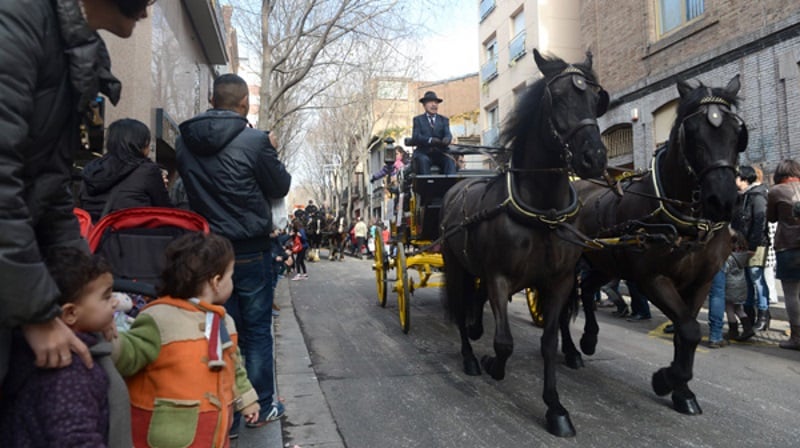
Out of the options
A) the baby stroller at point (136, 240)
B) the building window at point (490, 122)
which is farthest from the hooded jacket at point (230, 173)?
the building window at point (490, 122)

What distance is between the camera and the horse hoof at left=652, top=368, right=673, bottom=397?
3.94m

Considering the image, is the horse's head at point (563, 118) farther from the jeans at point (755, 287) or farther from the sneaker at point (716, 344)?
the jeans at point (755, 287)

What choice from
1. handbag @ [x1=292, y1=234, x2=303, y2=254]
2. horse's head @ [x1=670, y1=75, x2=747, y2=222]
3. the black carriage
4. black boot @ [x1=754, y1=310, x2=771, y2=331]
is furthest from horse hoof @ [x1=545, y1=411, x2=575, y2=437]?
handbag @ [x1=292, y1=234, x2=303, y2=254]

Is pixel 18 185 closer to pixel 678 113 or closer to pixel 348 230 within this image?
pixel 678 113

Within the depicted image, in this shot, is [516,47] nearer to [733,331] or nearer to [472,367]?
[733,331]

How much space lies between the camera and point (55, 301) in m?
1.31

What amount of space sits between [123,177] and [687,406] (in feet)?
12.8

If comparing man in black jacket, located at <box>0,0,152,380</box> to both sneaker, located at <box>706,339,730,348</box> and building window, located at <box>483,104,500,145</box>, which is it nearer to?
sneaker, located at <box>706,339,730,348</box>

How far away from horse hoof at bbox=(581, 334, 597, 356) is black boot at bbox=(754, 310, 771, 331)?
3006mm

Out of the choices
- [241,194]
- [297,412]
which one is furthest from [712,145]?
[297,412]

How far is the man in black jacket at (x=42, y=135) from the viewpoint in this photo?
1245mm

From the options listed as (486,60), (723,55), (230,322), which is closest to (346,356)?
(230,322)

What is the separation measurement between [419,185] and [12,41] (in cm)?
558

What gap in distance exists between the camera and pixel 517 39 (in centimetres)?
2225
